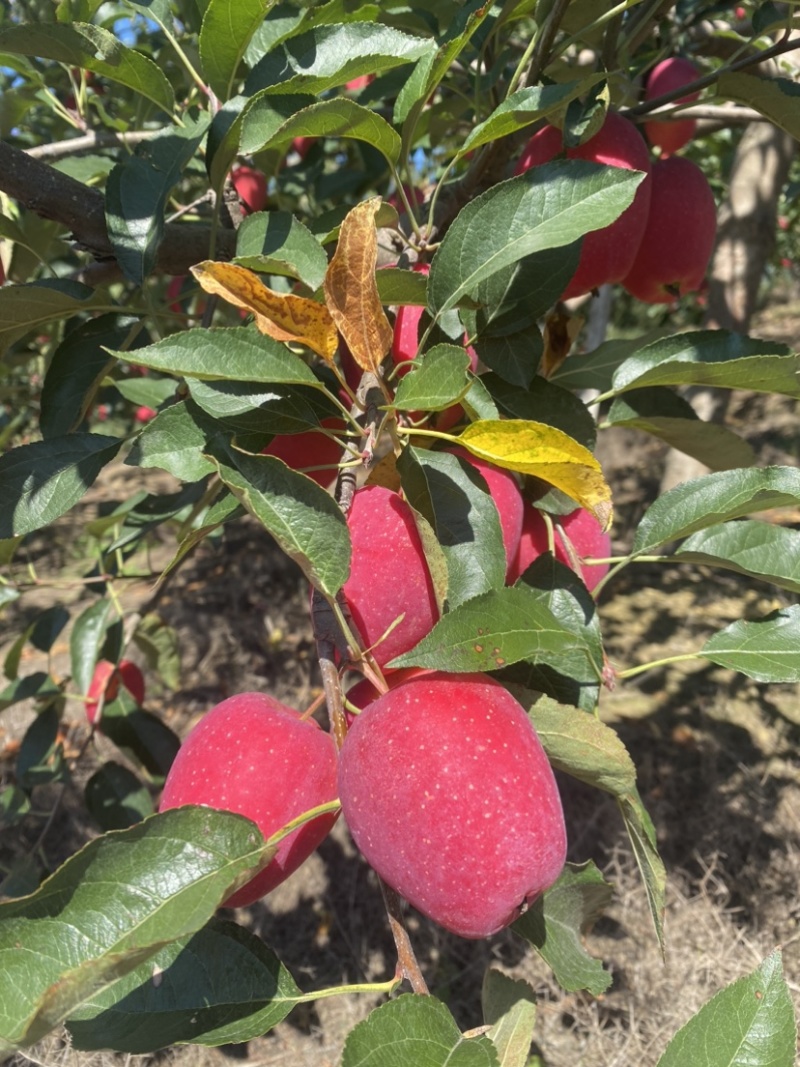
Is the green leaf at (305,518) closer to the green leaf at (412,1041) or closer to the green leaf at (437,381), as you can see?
the green leaf at (437,381)

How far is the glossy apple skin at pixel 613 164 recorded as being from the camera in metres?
0.86

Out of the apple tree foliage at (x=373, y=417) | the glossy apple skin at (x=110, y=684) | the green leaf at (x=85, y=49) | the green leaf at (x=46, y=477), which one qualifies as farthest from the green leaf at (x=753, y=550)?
the glossy apple skin at (x=110, y=684)

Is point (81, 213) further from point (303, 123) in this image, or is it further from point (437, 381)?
point (437, 381)

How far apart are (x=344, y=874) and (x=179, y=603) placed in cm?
142

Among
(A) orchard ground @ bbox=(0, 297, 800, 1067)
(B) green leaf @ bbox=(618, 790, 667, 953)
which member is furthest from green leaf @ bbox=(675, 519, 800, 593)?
(A) orchard ground @ bbox=(0, 297, 800, 1067)

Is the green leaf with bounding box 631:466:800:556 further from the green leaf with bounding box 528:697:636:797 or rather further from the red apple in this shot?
the red apple

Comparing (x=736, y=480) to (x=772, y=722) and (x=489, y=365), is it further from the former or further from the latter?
(x=772, y=722)

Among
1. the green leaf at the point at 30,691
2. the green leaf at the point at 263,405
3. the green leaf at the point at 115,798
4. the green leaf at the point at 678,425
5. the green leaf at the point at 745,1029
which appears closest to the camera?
the green leaf at the point at 745,1029

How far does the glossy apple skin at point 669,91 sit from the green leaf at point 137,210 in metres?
0.71

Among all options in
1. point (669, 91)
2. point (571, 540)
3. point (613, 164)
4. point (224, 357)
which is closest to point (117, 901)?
point (224, 357)

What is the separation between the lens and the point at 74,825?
1.97 metres

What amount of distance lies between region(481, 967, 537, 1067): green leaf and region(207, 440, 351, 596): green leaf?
0.44 m

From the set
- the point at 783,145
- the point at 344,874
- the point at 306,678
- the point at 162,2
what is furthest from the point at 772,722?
the point at 162,2

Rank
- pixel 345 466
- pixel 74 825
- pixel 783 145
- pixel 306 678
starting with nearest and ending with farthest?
1. pixel 345 466
2. pixel 74 825
3. pixel 783 145
4. pixel 306 678
